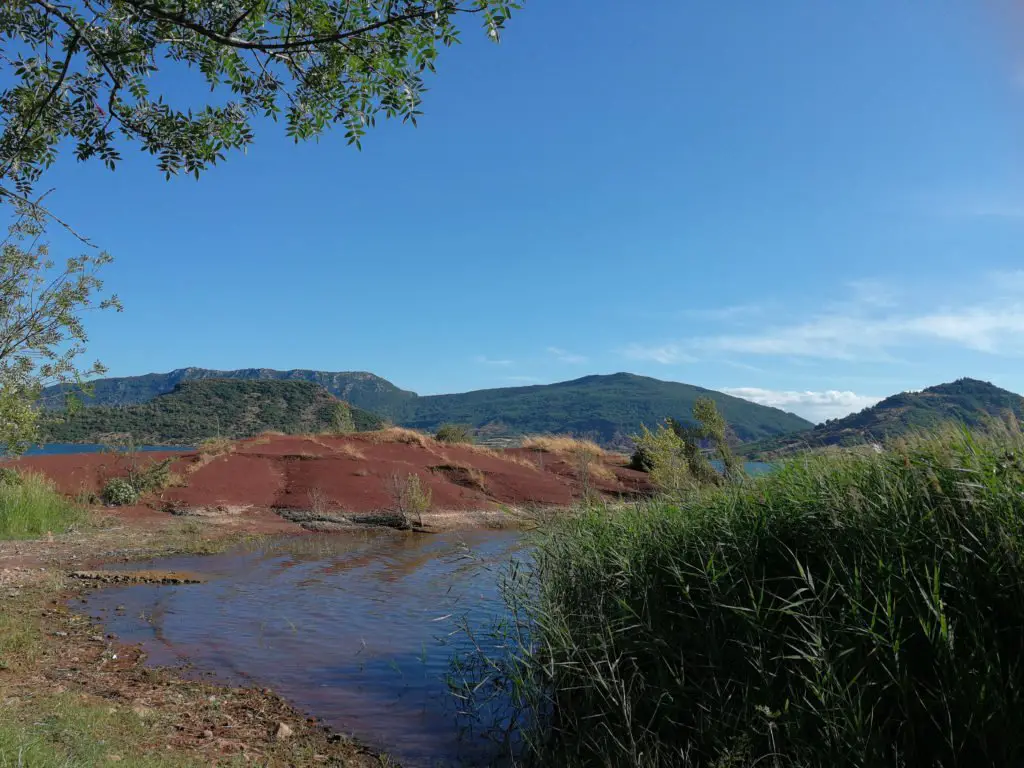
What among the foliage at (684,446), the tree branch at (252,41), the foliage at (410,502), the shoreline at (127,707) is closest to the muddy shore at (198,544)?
the shoreline at (127,707)

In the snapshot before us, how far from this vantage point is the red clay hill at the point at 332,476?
22484mm

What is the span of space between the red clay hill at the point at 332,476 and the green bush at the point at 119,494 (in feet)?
1.38

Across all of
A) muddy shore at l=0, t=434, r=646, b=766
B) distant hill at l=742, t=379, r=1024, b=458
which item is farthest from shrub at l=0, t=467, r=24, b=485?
distant hill at l=742, t=379, r=1024, b=458

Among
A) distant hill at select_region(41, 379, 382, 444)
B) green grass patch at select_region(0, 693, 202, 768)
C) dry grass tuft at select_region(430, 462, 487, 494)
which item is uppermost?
distant hill at select_region(41, 379, 382, 444)

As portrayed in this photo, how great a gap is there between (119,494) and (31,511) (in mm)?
5082

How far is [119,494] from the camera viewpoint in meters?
21.3

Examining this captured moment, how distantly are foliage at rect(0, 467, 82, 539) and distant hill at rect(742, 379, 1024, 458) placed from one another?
1635 cm

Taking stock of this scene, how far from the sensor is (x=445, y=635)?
30.3 ft

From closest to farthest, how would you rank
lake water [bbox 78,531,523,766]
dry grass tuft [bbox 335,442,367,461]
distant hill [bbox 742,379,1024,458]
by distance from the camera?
distant hill [bbox 742,379,1024,458] < lake water [bbox 78,531,523,766] < dry grass tuft [bbox 335,442,367,461]

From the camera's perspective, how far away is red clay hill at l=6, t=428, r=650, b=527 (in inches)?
885

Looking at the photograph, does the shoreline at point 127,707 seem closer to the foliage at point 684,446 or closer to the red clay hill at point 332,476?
the foliage at point 684,446

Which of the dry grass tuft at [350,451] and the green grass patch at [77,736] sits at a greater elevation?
the dry grass tuft at [350,451]

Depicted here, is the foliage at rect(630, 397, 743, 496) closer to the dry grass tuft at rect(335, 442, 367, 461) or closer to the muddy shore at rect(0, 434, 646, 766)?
the muddy shore at rect(0, 434, 646, 766)

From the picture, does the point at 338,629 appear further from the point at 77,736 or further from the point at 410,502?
the point at 410,502
